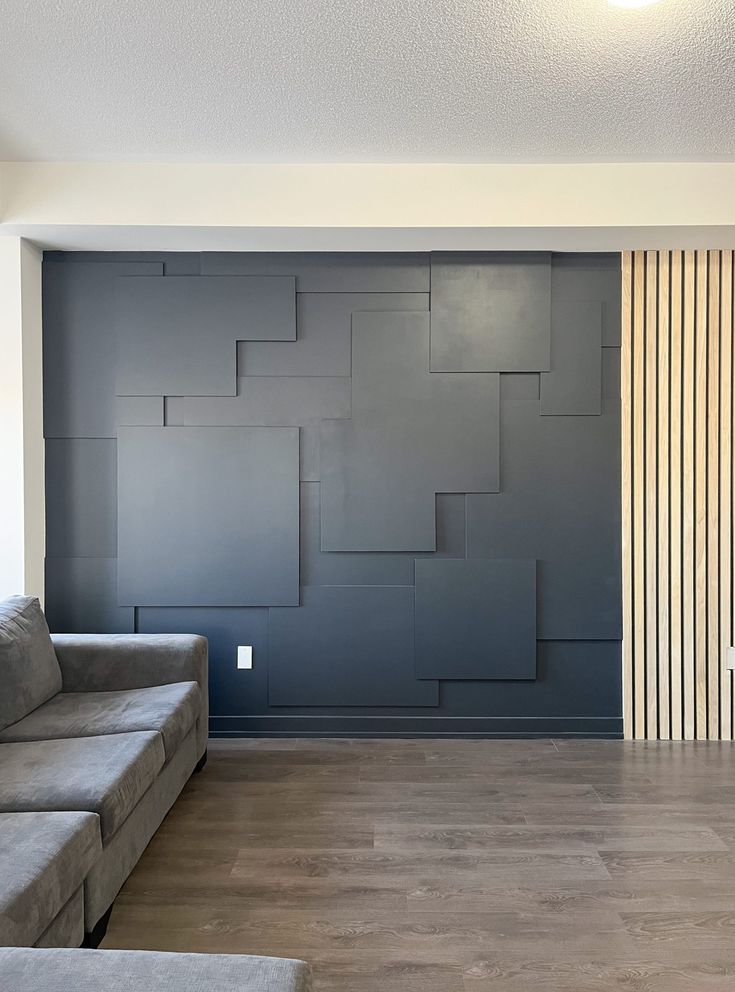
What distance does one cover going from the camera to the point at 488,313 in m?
4.31

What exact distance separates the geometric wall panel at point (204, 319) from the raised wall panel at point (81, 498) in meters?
0.48

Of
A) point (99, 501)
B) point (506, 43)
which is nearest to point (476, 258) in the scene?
point (506, 43)

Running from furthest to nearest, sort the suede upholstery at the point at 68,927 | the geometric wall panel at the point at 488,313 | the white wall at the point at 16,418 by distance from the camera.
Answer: the geometric wall panel at the point at 488,313 → the white wall at the point at 16,418 → the suede upholstery at the point at 68,927

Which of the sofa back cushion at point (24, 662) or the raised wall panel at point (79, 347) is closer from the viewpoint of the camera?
the sofa back cushion at point (24, 662)

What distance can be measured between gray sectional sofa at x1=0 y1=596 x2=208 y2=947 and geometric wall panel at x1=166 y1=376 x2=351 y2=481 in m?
1.21

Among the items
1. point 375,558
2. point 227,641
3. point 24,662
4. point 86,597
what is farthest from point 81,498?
point 375,558

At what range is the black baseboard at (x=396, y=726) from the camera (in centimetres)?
436

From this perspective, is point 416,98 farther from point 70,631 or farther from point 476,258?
point 70,631

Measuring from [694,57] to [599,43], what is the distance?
0.38 m

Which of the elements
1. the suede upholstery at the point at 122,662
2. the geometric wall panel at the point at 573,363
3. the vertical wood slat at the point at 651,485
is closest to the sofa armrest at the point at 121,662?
the suede upholstery at the point at 122,662

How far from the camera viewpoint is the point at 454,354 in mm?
4320

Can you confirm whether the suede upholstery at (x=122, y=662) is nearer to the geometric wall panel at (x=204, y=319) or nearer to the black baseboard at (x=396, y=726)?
the black baseboard at (x=396, y=726)

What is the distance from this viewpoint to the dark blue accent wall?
4.32 metres

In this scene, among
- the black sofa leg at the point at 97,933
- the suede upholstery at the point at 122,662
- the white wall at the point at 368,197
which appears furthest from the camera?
the white wall at the point at 368,197
